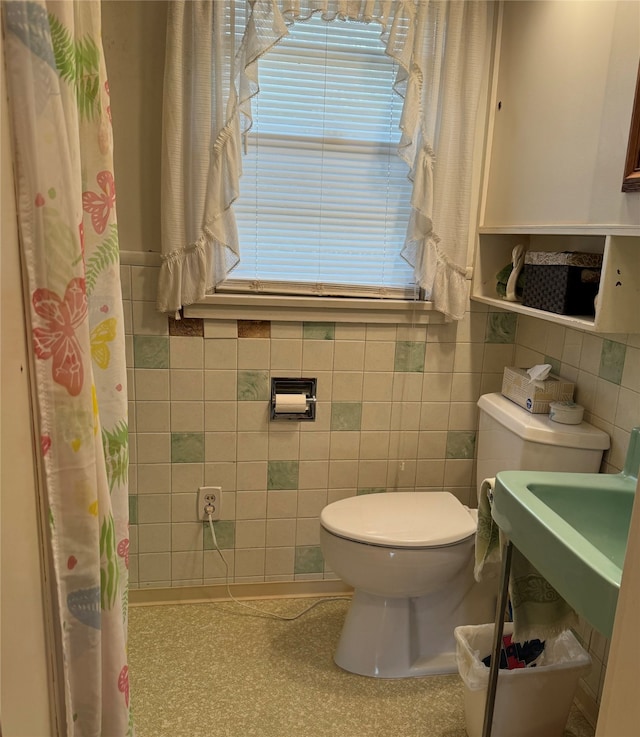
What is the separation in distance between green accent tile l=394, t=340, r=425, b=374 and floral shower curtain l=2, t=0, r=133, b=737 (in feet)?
4.76

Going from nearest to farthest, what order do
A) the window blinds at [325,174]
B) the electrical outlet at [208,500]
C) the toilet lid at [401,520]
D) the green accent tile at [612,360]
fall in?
1. the green accent tile at [612,360]
2. the toilet lid at [401,520]
3. the window blinds at [325,174]
4. the electrical outlet at [208,500]

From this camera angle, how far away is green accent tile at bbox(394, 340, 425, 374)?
7.18 feet

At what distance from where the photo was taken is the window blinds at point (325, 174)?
1.97 meters

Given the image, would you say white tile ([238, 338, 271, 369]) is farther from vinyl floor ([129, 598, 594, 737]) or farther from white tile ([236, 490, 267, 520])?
vinyl floor ([129, 598, 594, 737])

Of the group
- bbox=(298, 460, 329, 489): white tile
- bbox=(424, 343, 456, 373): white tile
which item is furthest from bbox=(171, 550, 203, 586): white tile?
bbox=(424, 343, 456, 373): white tile

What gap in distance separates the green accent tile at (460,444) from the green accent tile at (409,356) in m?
0.30

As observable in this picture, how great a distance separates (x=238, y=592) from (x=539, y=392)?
1.33 metres

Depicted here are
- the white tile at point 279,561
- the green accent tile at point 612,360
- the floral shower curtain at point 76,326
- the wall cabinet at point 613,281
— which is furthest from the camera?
the white tile at point 279,561

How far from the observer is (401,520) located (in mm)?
1890

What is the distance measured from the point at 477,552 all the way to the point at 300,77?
1562 mm

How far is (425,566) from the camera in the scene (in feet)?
5.91

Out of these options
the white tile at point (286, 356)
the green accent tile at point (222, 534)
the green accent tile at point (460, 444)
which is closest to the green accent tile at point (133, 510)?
the green accent tile at point (222, 534)

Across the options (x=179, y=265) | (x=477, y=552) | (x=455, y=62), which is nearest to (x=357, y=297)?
(x=179, y=265)

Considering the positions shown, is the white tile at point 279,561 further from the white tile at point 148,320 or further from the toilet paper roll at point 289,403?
the white tile at point 148,320
